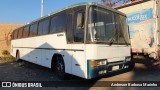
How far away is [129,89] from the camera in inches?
303

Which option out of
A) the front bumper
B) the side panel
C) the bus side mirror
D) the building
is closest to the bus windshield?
the bus side mirror

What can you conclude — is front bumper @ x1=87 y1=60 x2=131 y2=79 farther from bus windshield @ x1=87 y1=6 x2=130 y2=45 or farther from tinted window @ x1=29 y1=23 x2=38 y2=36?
tinted window @ x1=29 y1=23 x2=38 y2=36

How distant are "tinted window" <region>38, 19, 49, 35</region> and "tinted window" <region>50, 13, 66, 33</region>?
68cm

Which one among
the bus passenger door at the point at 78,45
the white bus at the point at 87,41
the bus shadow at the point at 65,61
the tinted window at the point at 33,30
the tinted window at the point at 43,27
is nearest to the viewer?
the white bus at the point at 87,41

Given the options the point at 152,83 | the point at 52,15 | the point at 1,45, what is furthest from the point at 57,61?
the point at 1,45

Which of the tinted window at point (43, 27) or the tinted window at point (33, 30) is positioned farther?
the tinted window at point (33, 30)

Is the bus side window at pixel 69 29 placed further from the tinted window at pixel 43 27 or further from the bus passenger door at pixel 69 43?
the tinted window at pixel 43 27

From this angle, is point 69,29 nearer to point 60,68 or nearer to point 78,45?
point 78,45

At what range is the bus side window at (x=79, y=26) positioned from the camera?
7738 millimetres

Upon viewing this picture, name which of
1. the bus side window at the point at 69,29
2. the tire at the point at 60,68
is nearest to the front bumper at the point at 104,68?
the bus side window at the point at 69,29

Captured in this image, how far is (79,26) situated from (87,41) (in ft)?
2.33

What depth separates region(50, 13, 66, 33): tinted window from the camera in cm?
941

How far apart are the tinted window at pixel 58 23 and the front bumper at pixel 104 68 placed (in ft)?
8.32

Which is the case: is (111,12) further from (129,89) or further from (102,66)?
(129,89)
